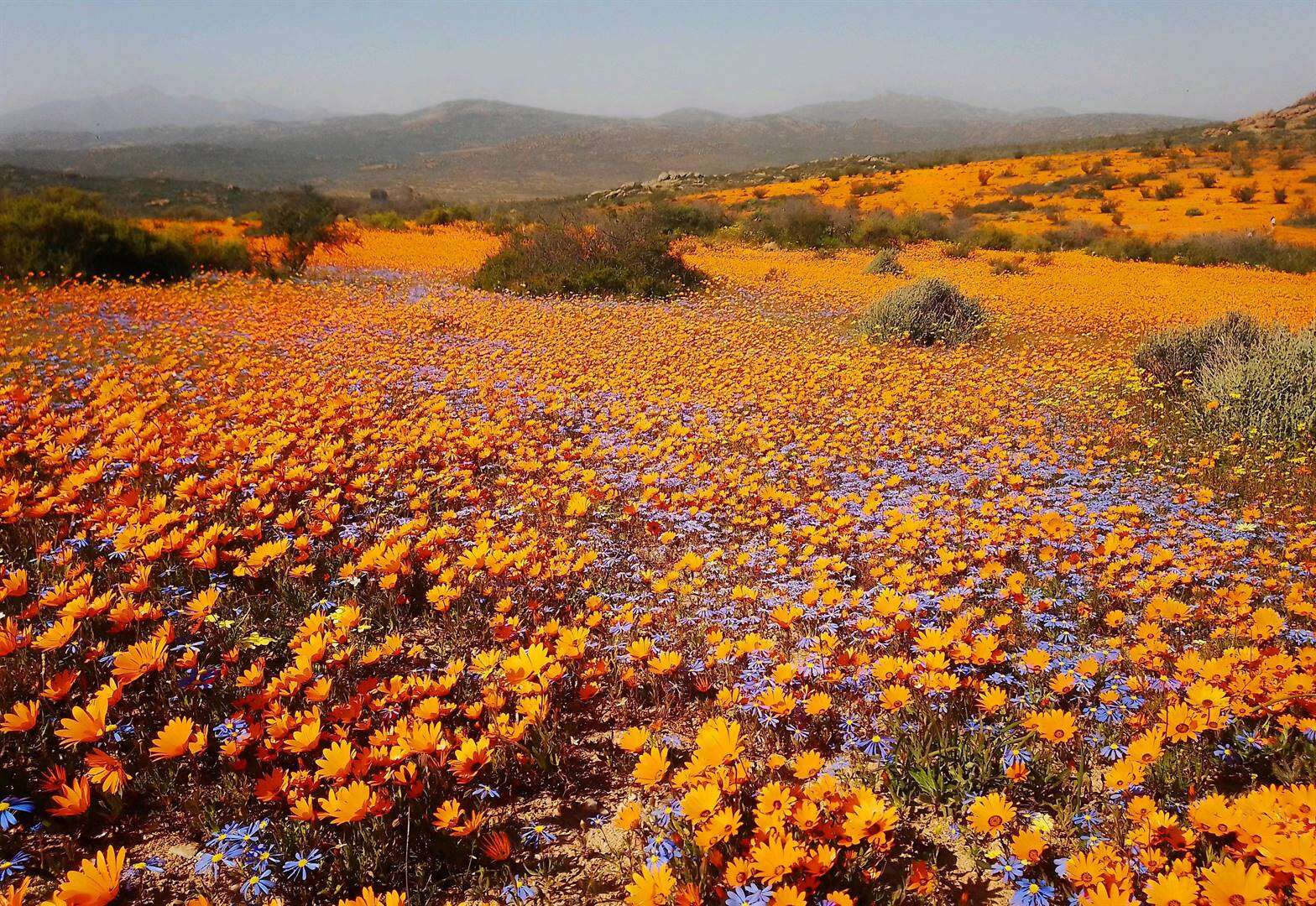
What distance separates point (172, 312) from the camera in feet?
31.0

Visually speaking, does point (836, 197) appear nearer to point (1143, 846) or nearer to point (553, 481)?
point (553, 481)

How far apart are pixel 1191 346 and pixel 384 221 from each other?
1199 inches

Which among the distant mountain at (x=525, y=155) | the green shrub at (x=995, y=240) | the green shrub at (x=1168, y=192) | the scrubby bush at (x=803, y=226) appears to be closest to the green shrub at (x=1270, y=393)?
the scrubby bush at (x=803, y=226)

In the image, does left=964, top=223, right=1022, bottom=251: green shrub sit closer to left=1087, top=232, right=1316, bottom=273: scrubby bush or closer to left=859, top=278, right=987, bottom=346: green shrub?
left=1087, top=232, right=1316, bottom=273: scrubby bush

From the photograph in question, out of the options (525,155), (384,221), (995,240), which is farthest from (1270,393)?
(525,155)

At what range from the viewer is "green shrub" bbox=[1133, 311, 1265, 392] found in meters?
7.45

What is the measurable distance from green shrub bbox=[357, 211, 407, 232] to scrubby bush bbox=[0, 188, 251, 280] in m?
15.3

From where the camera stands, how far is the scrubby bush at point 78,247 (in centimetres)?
1169

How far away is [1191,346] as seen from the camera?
7785 millimetres

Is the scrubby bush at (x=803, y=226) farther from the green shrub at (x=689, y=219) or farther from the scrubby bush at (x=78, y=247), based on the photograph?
the scrubby bush at (x=78, y=247)

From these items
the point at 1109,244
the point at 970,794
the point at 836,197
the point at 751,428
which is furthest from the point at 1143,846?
the point at 836,197

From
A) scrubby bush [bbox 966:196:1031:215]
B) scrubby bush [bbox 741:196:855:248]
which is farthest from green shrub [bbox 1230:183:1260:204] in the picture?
scrubby bush [bbox 741:196:855:248]

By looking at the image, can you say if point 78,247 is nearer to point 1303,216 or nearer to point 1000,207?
point 1000,207

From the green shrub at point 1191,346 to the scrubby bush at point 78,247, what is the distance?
55.8 ft
